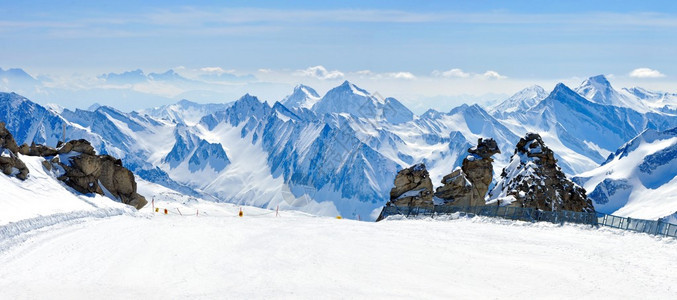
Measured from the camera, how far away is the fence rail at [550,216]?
40469 millimetres

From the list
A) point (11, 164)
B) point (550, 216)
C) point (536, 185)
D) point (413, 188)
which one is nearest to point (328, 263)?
point (550, 216)

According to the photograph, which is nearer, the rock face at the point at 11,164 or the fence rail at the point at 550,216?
the fence rail at the point at 550,216

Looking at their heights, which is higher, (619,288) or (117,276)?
(619,288)

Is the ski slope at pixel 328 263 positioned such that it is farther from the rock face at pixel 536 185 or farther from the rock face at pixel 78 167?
the rock face at pixel 536 185

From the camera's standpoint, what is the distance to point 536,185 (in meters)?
79.3

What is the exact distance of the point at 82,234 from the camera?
132 ft

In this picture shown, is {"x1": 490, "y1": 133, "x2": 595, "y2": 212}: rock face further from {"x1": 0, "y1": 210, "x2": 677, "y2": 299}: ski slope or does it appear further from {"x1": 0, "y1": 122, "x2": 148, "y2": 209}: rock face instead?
{"x1": 0, "y1": 122, "x2": 148, "y2": 209}: rock face

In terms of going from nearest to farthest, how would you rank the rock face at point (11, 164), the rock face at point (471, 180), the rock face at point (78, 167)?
1. the rock face at point (11, 164)
2. the rock face at point (78, 167)
3. the rock face at point (471, 180)

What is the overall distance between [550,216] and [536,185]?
98.5 ft

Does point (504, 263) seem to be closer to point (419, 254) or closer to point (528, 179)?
point (419, 254)

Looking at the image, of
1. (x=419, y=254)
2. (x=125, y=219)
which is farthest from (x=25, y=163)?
(x=419, y=254)

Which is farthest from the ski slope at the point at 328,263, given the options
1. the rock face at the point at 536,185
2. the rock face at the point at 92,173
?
the rock face at the point at 536,185

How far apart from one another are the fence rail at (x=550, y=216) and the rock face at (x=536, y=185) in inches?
674

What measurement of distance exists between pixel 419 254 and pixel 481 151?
5054 centimetres
